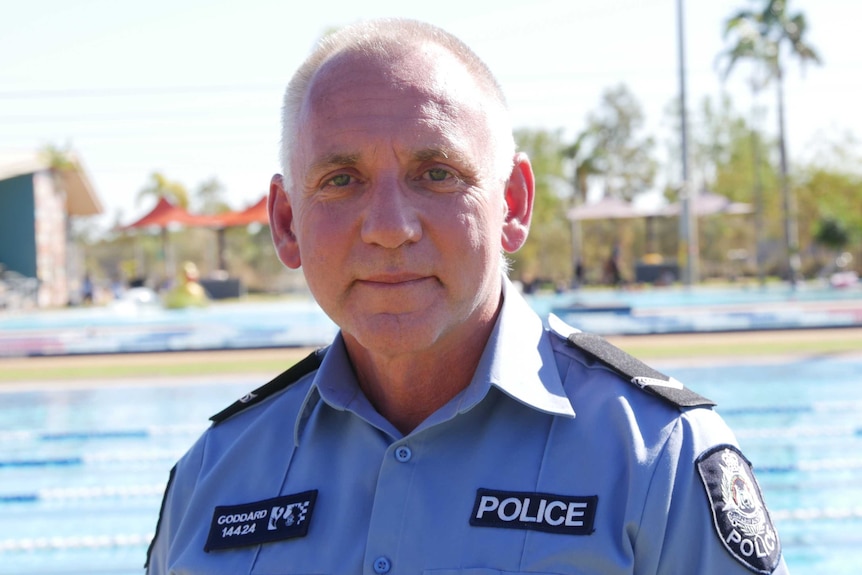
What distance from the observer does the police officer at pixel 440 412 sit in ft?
4.62

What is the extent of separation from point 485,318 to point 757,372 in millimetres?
9429

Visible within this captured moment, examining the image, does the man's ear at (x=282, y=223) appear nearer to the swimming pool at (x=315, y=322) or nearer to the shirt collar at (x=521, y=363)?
the shirt collar at (x=521, y=363)

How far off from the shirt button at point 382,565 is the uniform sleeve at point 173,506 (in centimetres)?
46

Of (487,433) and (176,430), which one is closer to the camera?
(487,433)

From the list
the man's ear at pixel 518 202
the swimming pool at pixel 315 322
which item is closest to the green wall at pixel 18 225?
the swimming pool at pixel 315 322

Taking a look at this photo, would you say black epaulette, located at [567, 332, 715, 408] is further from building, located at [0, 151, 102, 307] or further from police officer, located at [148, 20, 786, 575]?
building, located at [0, 151, 102, 307]

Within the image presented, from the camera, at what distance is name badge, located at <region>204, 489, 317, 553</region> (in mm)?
1592

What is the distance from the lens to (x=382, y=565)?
1.47 metres

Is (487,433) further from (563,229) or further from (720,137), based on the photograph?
(720,137)

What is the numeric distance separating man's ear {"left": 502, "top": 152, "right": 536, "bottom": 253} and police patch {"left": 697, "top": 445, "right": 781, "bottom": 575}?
1.78 ft

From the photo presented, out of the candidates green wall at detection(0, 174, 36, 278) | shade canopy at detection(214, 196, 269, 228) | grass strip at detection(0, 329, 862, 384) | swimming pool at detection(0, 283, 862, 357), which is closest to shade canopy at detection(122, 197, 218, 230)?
shade canopy at detection(214, 196, 269, 228)

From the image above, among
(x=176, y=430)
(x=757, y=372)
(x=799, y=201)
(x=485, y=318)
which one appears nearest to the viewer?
(x=485, y=318)

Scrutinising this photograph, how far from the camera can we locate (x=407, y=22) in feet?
5.44

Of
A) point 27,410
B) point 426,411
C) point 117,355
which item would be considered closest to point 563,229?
point 117,355
